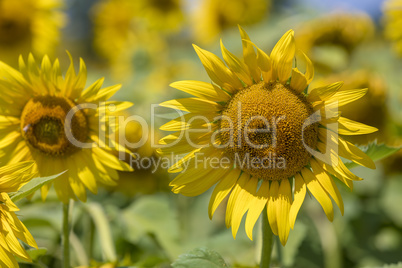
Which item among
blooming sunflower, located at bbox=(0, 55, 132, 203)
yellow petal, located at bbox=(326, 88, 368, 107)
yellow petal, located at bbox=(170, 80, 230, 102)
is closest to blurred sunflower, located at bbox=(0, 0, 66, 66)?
blooming sunflower, located at bbox=(0, 55, 132, 203)

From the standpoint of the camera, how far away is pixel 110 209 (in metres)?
1.74

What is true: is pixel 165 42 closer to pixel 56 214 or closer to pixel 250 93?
pixel 56 214

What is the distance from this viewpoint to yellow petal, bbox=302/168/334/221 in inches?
39.0

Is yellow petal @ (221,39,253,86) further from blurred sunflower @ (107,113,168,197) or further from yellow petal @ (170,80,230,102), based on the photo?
blurred sunflower @ (107,113,168,197)

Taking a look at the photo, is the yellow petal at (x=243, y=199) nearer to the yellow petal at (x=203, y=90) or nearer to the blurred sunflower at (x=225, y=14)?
the yellow petal at (x=203, y=90)

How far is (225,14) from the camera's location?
402cm

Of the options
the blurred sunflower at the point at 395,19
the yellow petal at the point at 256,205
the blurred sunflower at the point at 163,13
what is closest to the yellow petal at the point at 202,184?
the yellow petal at the point at 256,205

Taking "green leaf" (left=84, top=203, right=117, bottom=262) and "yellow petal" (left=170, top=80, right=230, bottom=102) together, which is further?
"green leaf" (left=84, top=203, right=117, bottom=262)

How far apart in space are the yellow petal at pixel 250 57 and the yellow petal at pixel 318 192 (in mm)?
260

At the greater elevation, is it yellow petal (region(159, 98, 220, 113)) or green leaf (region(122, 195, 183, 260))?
yellow petal (region(159, 98, 220, 113))

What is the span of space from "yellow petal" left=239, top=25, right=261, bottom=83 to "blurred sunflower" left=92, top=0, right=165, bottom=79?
288 cm

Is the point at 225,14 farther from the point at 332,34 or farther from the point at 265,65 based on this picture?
the point at 265,65

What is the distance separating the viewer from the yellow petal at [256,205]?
3.44 feet

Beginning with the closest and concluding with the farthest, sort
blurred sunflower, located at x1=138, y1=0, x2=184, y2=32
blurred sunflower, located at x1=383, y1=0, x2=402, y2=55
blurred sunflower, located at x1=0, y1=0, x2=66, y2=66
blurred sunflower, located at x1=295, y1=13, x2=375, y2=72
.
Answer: blurred sunflower, located at x1=383, y1=0, x2=402, y2=55
blurred sunflower, located at x1=295, y1=13, x2=375, y2=72
blurred sunflower, located at x1=0, y1=0, x2=66, y2=66
blurred sunflower, located at x1=138, y1=0, x2=184, y2=32
